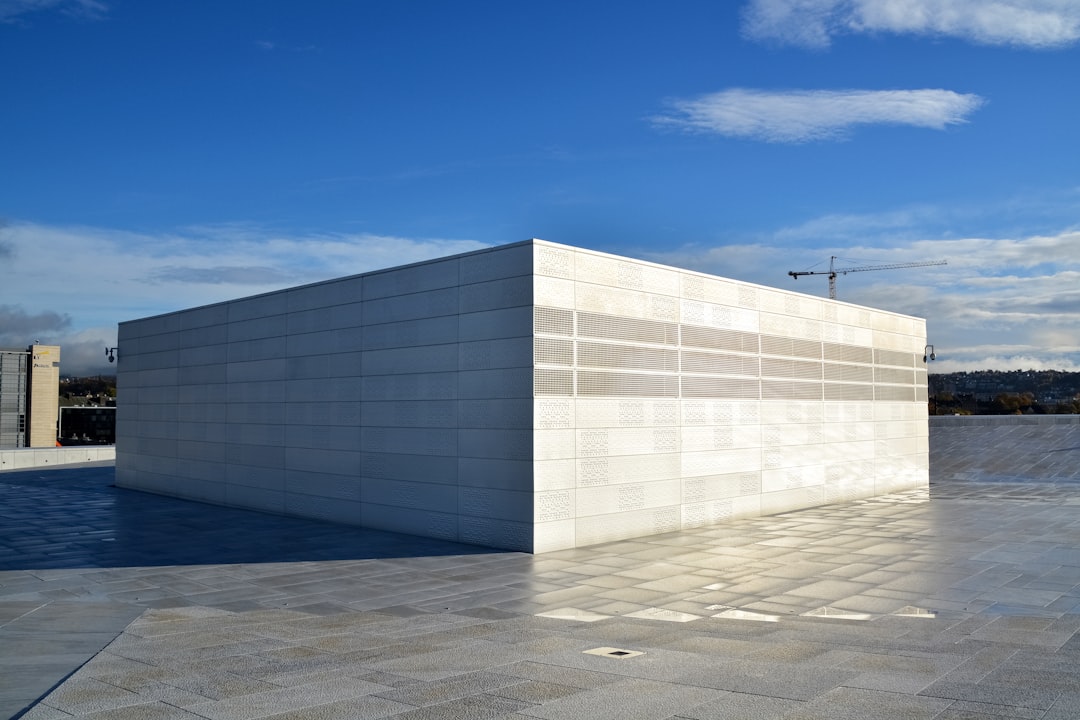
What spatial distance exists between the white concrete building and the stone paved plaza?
120 centimetres

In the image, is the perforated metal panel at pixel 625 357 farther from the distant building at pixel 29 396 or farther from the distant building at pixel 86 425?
the distant building at pixel 29 396

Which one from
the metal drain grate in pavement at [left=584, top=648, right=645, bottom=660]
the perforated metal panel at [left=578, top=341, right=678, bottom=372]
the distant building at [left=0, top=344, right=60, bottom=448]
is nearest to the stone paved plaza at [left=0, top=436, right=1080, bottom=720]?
the metal drain grate in pavement at [left=584, top=648, right=645, bottom=660]

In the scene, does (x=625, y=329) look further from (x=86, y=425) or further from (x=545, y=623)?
(x=86, y=425)

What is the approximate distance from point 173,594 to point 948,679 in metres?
11.1

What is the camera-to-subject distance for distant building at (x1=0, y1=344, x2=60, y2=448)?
9756 centimetres

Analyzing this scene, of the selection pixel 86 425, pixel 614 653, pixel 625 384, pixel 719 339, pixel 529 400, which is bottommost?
pixel 86 425

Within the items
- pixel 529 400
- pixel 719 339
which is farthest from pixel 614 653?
pixel 719 339

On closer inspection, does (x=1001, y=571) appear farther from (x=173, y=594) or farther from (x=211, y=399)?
(x=211, y=399)

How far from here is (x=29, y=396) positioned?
100812 mm

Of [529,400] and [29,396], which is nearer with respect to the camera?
[529,400]

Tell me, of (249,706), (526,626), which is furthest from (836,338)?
(249,706)

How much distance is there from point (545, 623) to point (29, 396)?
109 meters

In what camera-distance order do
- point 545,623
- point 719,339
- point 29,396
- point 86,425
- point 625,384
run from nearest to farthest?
point 545,623, point 625,384, point 719,339, point 86,425, point 29,396

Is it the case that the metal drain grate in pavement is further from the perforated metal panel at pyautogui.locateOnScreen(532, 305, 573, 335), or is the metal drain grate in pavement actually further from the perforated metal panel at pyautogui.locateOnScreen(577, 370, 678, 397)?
the perforated metal panel at pyautogui.locateOnScreen(577, 370, 678, 397)
